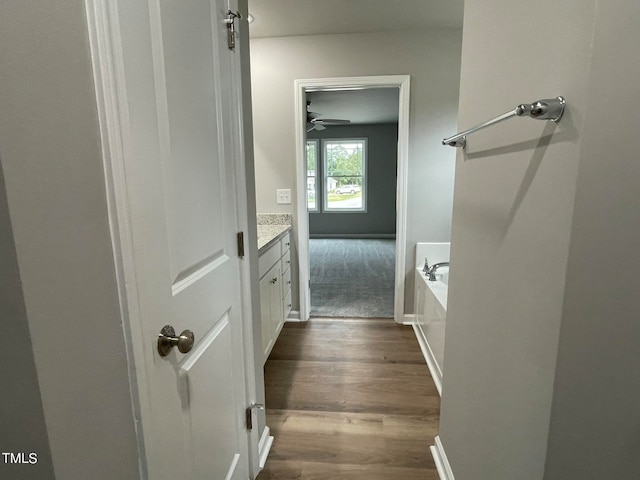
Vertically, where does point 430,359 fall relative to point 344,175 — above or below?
below

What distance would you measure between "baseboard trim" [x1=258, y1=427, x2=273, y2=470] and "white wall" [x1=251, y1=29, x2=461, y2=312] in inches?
72.7

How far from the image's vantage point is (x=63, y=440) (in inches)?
19.1

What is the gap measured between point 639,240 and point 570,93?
1.09 feet

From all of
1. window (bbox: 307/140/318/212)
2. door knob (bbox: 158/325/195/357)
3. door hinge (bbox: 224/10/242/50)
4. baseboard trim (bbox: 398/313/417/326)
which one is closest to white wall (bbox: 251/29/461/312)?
baseboard trim (bbox: 398/313/417/326)

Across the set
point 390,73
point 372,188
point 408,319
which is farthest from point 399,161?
point 372,188

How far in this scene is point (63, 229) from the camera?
491 mm

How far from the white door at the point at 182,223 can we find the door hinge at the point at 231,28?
0.9 inches

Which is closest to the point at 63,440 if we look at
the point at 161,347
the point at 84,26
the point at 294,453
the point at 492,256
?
the point at 161,347

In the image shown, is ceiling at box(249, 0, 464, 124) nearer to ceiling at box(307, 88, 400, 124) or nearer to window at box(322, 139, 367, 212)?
ceiling at box(307, 88, 400, 124)

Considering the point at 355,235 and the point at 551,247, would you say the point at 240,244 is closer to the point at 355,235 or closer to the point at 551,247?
the point at 551,247

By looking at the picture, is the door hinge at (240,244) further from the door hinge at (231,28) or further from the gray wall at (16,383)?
the gray wall at (16,383)

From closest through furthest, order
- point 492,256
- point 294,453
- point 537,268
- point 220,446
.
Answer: point 537,268 < point 492,256 < point 220,446 < point 294,453

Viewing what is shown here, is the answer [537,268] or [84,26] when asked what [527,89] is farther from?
[84,26]

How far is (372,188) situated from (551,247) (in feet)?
23.6
